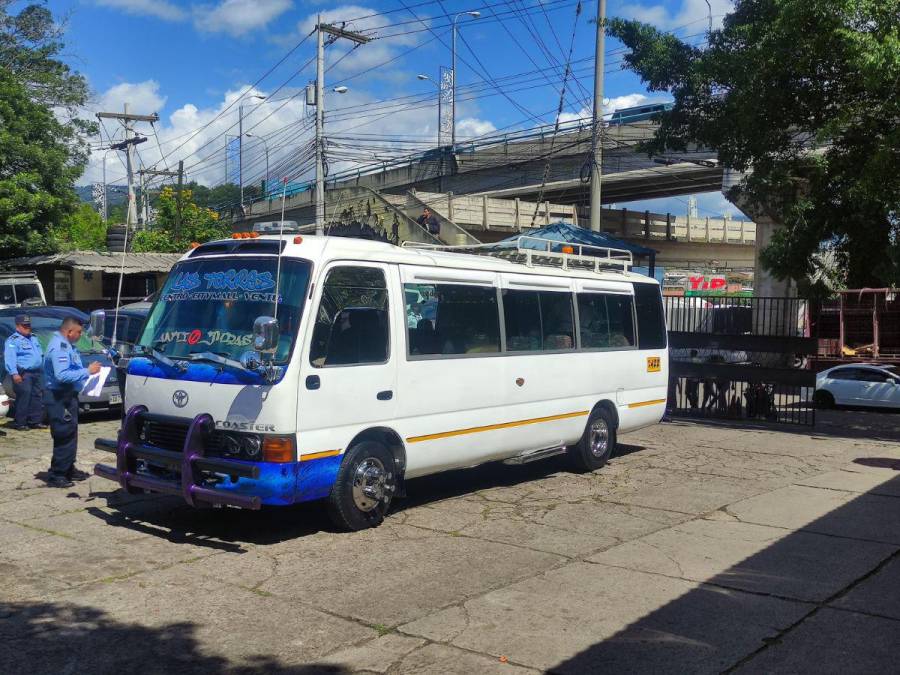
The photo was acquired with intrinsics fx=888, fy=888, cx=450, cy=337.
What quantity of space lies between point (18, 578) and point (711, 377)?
45.5 ft

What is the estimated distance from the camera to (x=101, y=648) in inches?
202

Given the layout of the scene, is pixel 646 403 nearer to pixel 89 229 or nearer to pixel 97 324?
pixel 97 324

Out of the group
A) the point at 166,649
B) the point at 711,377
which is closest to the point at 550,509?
the point at 166,649

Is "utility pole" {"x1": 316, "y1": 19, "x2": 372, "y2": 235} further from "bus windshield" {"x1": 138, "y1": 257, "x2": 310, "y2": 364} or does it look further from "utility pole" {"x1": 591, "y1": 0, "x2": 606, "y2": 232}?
"bus windshield" {"x1": 138, "y1": 257, "x2": 310, "y2": 364}

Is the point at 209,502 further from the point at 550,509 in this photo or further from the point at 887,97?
the point at 887,97

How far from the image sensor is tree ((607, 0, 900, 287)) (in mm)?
14117

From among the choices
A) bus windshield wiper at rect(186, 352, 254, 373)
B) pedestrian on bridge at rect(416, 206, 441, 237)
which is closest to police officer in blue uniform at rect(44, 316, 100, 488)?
bus windshield wiper at rect(186, 352, 254, 373)

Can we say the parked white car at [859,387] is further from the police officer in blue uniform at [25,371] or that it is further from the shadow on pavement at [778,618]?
the police officer in blue uniform at [25,371]

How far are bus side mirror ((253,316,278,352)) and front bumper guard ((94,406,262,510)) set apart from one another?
3.21ft

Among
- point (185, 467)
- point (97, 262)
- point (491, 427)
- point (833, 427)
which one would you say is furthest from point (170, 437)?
point (97, 262)

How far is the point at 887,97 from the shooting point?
575 inches

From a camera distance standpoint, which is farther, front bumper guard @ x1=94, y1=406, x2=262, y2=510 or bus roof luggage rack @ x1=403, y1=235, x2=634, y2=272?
bus roof luggage rack @ x1=403, y1=235, x2=634, y2=272

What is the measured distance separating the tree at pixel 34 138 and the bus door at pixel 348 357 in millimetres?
22563

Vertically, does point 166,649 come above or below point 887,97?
below
